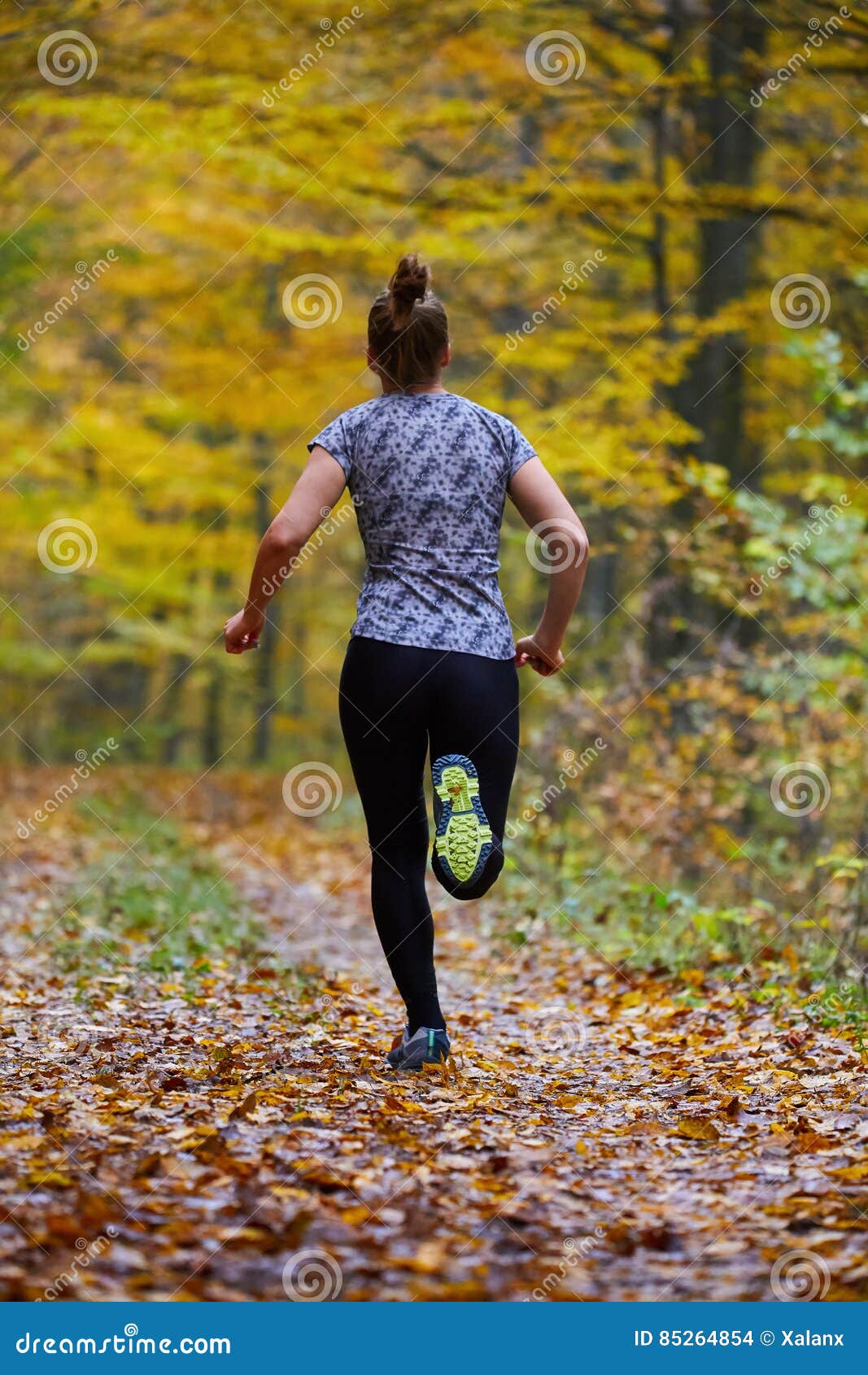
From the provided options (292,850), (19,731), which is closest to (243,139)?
(292,850)

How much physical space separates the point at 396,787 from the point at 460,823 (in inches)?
10.5

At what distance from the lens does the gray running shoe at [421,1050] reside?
4156 mm

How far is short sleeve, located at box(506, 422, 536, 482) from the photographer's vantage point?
4113 mm

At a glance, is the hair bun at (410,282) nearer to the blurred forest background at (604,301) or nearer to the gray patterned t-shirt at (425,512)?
the gray patterned t-shirt at (425,512)

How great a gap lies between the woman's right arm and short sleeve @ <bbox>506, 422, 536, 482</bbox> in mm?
14

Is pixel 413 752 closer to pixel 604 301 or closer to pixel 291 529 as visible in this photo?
pixel 291 529

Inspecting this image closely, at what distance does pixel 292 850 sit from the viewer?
12891 mm

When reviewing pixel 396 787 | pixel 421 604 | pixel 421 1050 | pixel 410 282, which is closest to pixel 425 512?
pixel 421 604

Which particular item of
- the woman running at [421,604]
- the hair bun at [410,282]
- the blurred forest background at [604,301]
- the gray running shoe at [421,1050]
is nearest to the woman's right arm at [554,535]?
the woman running at [421,604]

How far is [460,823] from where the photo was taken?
3904mm

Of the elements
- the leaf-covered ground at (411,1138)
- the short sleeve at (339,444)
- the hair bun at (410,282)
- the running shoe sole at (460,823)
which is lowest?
the leaf-covered ground at (411,1138)

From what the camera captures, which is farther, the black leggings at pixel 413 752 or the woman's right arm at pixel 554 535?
the woman's right arm at pixel 554 535

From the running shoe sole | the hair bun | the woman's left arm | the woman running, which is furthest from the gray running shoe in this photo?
the hair bun

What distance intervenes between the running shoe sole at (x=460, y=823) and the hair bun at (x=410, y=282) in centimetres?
134
